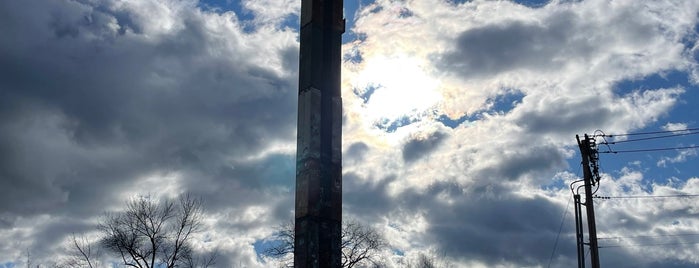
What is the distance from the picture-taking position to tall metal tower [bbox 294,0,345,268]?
36.1ft

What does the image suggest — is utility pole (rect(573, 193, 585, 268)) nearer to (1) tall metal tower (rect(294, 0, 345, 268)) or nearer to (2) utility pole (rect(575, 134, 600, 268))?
(2) utility pole (rect(575, 134, 600, 268))

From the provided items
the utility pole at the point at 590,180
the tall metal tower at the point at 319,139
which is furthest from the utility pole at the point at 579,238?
the tall metal tower at the point at 319,139

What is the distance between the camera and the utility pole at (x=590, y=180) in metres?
23.0

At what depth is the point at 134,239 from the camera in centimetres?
3403

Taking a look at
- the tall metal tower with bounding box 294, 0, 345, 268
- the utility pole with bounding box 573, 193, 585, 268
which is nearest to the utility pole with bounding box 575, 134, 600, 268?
the utility pole with bounding box 573, 193, 585, 268

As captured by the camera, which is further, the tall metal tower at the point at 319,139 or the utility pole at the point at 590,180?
the utility pole at the point at 590,180

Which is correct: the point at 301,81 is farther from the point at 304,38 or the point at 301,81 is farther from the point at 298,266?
the point at 298,266

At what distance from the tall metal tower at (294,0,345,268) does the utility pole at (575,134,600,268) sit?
46.6 feet

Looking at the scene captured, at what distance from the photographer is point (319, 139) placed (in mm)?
11477

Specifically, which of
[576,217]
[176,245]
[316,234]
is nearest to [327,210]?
[316,234]

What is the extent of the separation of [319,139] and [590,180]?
16308 millimetres

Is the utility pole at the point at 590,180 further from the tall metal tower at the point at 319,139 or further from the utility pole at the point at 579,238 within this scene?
the tall metal tower at the point at 319,139

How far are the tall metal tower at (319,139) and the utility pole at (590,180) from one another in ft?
46.6

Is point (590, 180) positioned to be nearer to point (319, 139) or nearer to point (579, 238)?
point (579, 238)
